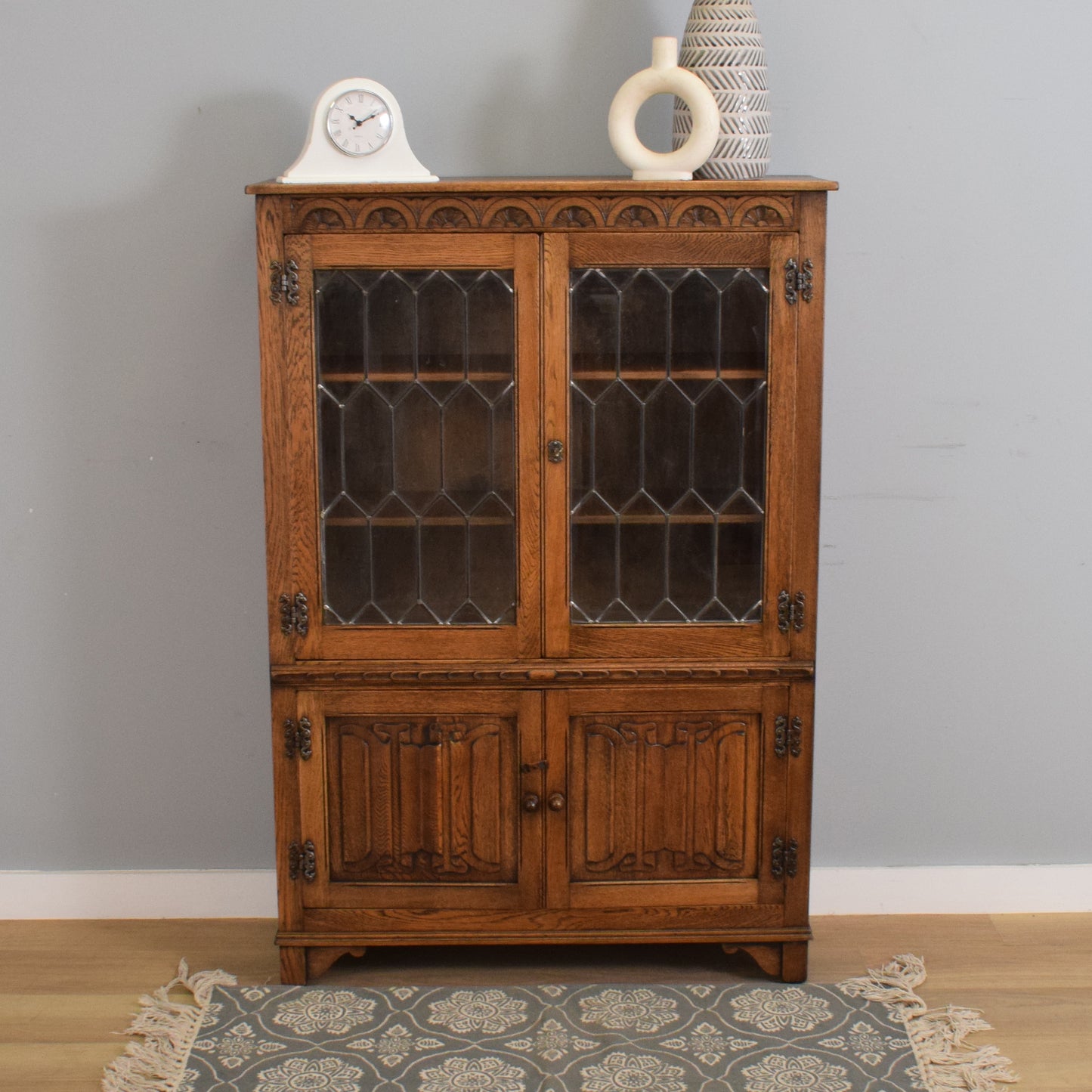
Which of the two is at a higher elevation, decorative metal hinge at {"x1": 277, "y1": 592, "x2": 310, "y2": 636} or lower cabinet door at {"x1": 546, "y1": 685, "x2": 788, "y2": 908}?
decorative metal hinge at {"x1": 277, "y1": 592, "x2": 310, "y2": 636}

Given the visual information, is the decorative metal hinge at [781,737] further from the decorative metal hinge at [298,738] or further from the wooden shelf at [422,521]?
the decorative metal hinge at [298,738]

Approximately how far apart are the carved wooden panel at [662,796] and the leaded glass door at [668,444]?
158 millimetres

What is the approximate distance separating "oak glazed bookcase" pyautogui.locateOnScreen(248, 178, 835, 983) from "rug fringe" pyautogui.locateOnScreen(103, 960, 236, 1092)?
7.5 inches

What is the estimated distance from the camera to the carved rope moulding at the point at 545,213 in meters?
2.33

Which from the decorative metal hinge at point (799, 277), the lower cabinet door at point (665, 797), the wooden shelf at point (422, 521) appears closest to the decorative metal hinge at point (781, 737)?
the lower cabinet door at point (665, 797)

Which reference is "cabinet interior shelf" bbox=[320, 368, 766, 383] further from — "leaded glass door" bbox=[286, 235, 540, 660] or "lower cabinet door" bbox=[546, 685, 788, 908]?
"lower cabinet door" bbox=[546, 685, 788, 908]

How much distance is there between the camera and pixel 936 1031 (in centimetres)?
244

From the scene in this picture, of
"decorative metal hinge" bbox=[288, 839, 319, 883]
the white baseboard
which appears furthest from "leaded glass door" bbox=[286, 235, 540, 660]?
the white baseboard

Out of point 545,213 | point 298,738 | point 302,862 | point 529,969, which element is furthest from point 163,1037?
point 545,213

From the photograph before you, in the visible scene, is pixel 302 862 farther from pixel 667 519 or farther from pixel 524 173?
pixel 524 173

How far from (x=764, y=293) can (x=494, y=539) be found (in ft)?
2.19

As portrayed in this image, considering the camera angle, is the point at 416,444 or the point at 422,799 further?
the point at 422,799

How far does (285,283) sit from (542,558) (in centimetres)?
68

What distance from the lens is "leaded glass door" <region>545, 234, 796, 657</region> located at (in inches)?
93.4
